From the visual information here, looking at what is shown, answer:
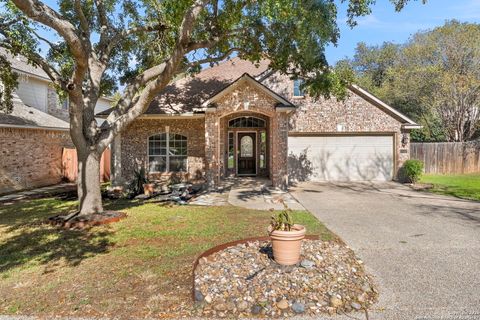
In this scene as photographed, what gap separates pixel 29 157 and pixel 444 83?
991 inches

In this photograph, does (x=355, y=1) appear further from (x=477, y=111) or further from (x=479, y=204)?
(x=477, y=111)

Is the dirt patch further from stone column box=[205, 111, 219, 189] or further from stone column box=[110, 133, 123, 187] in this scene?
stone column box=[110, 133, 123, 187]

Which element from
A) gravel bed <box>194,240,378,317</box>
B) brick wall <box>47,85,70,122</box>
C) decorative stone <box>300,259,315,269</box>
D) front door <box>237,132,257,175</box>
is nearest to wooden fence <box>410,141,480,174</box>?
front door <box>237,132,257,175</box>

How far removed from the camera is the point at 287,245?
5.12 m

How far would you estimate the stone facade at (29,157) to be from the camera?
1445 centimetres

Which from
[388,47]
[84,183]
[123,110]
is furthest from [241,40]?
[388,47]

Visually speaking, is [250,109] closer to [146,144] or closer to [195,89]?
[195,89]

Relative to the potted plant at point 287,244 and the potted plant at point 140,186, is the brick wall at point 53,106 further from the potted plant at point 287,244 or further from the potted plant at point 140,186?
the potted plant at point 287,244

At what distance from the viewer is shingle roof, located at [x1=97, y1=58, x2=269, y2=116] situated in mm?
15391

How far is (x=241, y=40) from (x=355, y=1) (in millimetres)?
4152

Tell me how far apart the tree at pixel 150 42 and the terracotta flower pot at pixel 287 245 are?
5610 millimetres

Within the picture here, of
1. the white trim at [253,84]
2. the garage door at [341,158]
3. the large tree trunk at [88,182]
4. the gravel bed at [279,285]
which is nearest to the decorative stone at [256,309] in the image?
the gravel bed at [279,285]

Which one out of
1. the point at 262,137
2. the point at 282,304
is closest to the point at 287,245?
the point at 282,304

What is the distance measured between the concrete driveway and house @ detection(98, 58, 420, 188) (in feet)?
14.5
